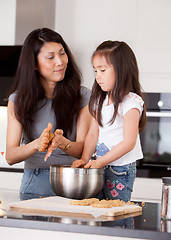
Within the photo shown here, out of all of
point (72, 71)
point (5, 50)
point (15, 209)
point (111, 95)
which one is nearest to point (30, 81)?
point (72, 71)

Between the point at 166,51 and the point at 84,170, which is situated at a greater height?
the point at 166,51

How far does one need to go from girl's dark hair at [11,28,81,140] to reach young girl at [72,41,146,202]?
0.17m

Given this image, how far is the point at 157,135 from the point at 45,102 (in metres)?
1.23

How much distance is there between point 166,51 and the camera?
2.99m

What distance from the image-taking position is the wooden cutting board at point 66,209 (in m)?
1.14

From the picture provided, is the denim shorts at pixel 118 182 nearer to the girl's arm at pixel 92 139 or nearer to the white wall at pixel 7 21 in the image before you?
the girl's arm at pixel 92 139

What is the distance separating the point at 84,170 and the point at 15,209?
0.27 meters

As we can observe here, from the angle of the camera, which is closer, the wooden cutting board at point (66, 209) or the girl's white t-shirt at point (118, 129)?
the wooden cutting board at point (66, 209)

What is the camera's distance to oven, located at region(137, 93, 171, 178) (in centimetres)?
293

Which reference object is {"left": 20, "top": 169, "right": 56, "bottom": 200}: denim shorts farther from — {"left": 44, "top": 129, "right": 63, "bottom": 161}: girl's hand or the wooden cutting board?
the wooden cutting board

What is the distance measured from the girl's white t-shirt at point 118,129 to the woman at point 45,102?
0.50ft

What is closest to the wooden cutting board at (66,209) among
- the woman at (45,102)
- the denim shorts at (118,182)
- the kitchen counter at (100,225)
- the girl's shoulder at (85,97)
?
the kitchen counter at (100,225)

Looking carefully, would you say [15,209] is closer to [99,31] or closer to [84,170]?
[84,170]

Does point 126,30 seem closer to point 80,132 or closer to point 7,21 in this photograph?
point 7,21
